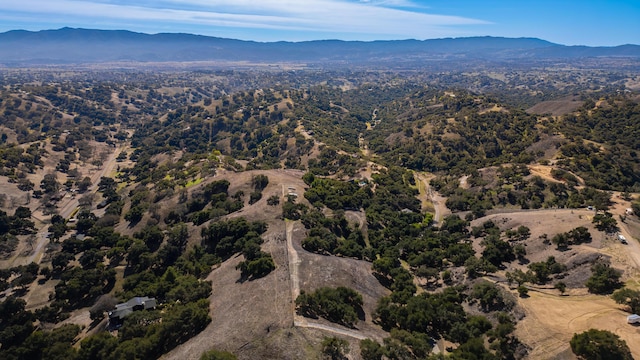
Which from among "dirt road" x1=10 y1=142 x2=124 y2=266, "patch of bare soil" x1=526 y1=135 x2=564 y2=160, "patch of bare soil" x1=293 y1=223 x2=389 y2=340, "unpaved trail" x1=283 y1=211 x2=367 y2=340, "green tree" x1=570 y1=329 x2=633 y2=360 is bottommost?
"dirt road" x1=10 y1=142 x2=124 y2=266

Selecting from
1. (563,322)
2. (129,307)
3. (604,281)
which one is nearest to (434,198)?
(604,281)

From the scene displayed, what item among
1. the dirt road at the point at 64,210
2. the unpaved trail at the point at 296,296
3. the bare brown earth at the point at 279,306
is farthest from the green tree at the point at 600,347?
the dirt road at the point at 64,210

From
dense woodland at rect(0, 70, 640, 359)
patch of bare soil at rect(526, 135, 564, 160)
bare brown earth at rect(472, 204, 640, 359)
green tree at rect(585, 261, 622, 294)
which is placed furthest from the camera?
patch of bare soil at rect(526, 135, 564, 160)

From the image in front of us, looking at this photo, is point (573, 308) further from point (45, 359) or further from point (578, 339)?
point (45, 359)

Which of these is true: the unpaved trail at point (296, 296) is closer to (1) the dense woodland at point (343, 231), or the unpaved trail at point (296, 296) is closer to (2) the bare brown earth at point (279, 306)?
(2) the bare brown earth at point (279, 306)

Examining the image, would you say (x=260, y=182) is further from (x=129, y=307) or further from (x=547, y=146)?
(x=547, y=146)

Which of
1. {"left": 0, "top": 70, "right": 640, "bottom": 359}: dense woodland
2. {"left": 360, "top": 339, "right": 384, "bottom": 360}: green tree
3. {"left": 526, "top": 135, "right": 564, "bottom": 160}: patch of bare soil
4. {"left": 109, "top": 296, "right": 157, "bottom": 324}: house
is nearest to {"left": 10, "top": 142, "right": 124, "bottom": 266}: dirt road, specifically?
{"left": 0, "top": 70, "right": 640, "bottom": 359}: dense woodland

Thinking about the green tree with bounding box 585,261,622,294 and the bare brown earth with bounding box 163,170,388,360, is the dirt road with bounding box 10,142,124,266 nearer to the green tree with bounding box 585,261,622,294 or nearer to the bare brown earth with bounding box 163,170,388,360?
the bare brown earth with bounding box 163,170,388,360
